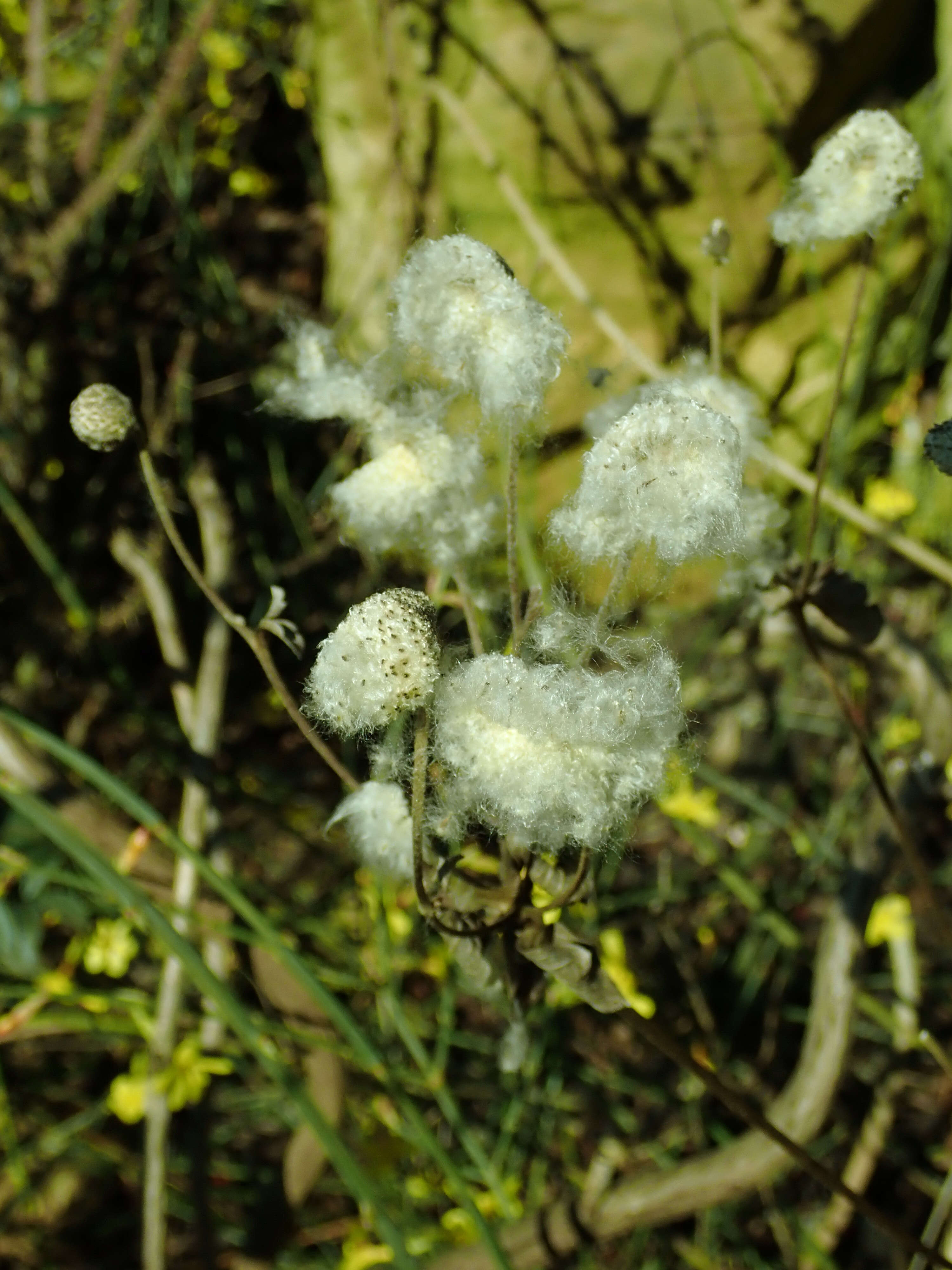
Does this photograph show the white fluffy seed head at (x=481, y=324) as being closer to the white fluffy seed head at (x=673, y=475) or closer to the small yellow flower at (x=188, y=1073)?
the white fluffy seed head at (x=673, y=475)

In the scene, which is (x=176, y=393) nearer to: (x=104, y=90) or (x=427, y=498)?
(x=104, y=90)

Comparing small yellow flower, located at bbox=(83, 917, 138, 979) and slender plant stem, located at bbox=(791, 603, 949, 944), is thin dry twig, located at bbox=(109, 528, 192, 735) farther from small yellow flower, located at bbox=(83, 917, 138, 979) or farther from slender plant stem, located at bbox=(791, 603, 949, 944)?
slender plant stem, located at bbox=(791, 603, 949, 944)

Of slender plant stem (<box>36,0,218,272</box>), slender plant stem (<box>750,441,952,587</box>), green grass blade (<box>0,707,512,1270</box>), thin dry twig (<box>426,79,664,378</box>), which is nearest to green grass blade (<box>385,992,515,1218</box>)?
green grass blade (<box>0,707,512,1270</box>)

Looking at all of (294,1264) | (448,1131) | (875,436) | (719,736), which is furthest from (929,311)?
(294,1264)

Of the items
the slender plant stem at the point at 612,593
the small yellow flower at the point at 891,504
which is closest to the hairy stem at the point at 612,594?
the slender plant stem at the point at 612,593

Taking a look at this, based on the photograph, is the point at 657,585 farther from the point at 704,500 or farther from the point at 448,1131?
the point at 448,1131

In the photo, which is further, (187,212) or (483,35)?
(187,212)

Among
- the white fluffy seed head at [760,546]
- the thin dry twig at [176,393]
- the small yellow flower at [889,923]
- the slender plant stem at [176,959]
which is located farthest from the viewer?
the thin dry twig at [176,393]
